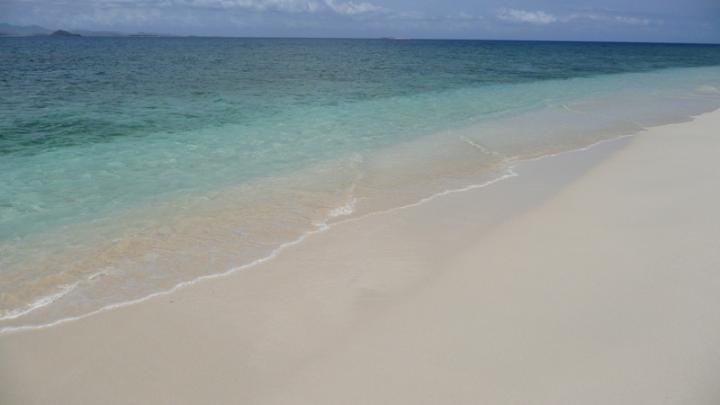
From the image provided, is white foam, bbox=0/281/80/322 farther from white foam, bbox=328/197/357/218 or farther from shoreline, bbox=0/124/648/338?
white foam, bbox=328/197/357/218

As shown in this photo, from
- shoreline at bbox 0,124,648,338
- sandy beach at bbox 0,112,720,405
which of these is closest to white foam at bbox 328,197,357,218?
shoreline at bbox 0,124,648,338

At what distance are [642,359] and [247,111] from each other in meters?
14.7

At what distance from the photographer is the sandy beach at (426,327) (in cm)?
346

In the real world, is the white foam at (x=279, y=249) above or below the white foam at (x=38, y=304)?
above

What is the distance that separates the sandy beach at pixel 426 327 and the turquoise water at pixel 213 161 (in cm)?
72

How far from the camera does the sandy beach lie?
346 centimetres

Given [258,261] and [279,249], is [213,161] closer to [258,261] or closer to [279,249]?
[279,249]

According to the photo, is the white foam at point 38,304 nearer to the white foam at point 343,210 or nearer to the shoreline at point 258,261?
the shoreline at point 258,261

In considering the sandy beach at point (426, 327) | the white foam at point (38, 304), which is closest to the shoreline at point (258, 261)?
the white foam at point (38, 304)

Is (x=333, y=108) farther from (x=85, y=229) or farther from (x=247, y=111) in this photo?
(x=85, y=229)

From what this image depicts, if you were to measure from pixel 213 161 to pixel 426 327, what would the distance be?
7.34 metres

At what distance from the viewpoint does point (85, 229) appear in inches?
254

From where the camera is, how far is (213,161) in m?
10.2

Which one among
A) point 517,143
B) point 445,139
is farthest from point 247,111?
point 517,143
